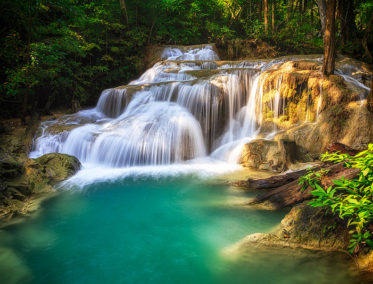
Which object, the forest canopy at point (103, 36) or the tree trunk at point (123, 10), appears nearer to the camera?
the forest canopy at point (103, 36)

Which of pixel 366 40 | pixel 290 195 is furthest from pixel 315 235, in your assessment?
pixel 366 40

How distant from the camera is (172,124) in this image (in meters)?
8.80

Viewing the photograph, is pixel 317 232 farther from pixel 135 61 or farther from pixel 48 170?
pixel 135 61

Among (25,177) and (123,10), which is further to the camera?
(123,10)

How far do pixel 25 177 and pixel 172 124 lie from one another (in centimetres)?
474

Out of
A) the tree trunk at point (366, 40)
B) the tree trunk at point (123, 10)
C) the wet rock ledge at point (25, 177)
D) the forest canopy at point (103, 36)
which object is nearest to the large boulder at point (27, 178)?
the wet rock ledge at point (25, 177)

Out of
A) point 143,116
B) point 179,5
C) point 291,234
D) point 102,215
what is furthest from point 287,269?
point 179,5

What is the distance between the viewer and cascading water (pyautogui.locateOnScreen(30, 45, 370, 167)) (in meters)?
8.19

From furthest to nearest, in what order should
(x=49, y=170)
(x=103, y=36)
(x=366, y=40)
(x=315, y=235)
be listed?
(x=103, y=36)
(x=366, y=40)
(x=49, y=170)
(x=315, y=235)

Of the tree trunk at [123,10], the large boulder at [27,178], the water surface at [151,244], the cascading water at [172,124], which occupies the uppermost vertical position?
the tree trunk at [123,10]

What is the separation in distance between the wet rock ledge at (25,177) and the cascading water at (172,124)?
1.20 m

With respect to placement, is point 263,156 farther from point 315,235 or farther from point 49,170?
point 49,170

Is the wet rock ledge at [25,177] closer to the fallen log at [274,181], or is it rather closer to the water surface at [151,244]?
the water surface at [151,244]

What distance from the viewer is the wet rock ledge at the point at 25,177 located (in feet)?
15.8
